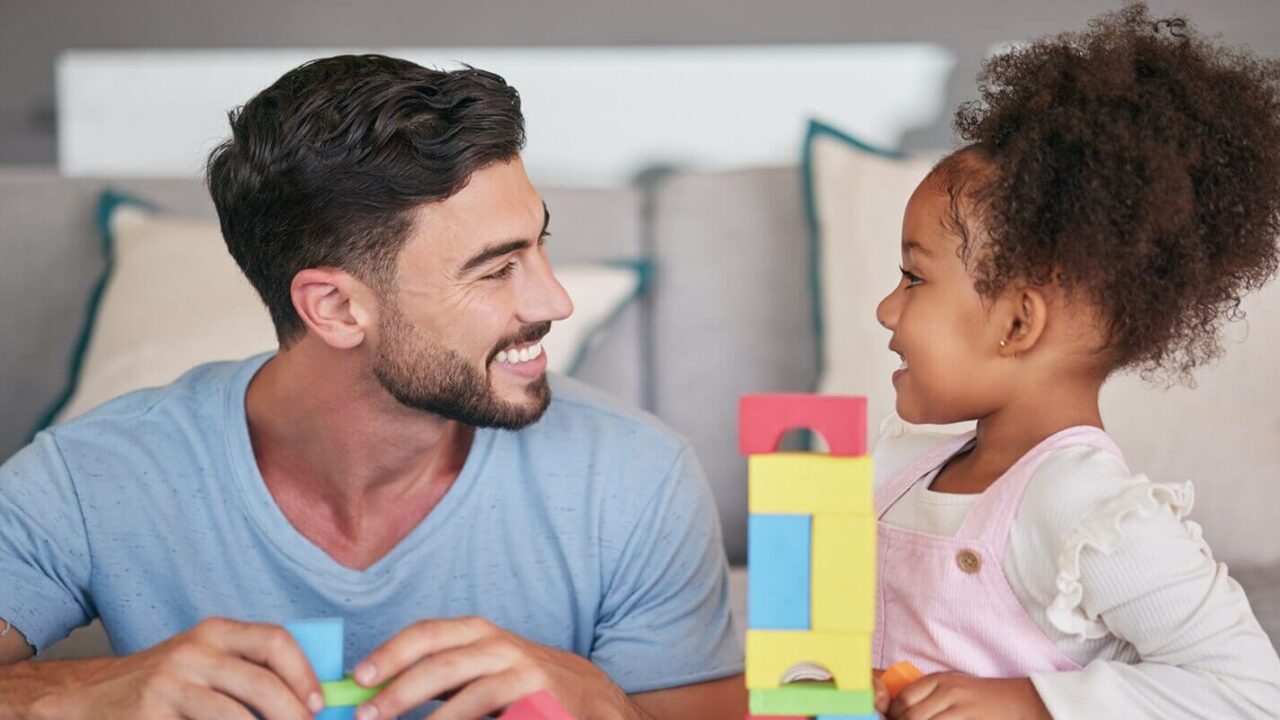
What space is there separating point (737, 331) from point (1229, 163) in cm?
96

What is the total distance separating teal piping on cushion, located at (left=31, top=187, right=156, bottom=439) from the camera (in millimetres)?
2043

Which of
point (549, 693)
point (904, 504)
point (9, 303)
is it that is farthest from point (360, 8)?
point (549, 693)

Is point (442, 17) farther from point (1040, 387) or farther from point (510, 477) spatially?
point (1040, 387)

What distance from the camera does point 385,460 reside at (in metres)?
1.46

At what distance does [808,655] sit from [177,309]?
138 centimetres

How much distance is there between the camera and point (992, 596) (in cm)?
123

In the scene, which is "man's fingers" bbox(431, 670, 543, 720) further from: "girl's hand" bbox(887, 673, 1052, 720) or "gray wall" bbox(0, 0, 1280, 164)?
"gray wall" bbox(0, 0, 1280, 164)

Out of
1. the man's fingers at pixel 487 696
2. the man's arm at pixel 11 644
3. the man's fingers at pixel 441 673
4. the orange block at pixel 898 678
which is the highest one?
the man's fingers at pixel 441 673

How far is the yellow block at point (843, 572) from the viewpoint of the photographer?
3.05 ft

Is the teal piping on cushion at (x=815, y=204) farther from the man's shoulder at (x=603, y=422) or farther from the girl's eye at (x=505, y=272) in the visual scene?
the girl's eye at (x=505, y=272)

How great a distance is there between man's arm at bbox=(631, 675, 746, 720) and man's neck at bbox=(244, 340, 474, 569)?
0.32 meters

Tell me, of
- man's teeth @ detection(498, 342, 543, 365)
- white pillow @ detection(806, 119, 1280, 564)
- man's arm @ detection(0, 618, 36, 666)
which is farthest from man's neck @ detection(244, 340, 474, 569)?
white pillow @ detection(806, 119, 1280, 564)

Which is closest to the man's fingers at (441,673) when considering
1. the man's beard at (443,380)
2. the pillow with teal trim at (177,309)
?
the man's beard at (443,380)

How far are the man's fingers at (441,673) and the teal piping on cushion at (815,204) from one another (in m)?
1.03
